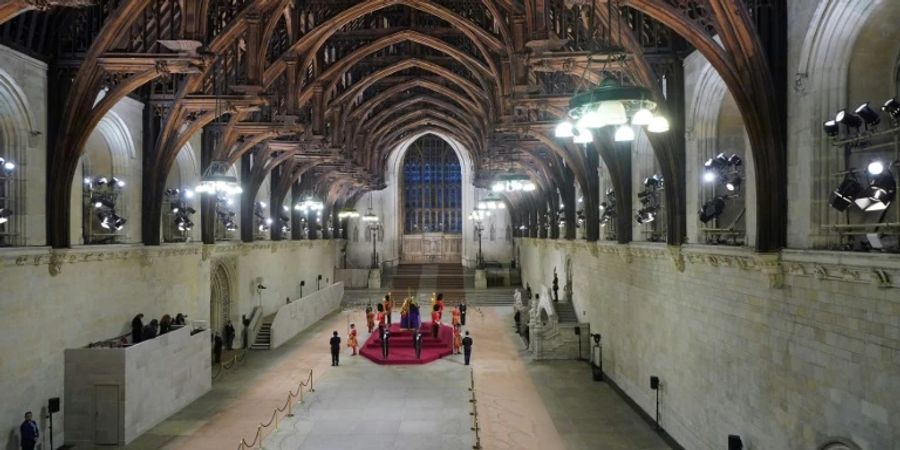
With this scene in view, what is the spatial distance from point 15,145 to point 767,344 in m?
14.1

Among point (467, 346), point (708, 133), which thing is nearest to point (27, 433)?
point (467, 346)

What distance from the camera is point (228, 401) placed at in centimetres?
1769

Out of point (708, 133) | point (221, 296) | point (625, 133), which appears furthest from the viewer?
point (221, 296)

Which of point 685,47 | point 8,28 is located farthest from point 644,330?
point 8,28

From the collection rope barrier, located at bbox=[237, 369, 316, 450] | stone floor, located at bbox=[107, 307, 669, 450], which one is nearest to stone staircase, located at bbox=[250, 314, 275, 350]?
stone floor, located at bbox=[107, 307, 669, 450]

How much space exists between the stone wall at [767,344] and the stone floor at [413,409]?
1.69 meters

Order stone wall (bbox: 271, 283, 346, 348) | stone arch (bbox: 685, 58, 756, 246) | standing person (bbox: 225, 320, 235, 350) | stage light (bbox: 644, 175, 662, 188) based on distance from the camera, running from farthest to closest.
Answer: stone wall (bbox: 271, 283, 346, 348)
standing person (bbox: 225, 320, 235, 350)
stage light (bbox: 644, 175, 662, 188)
stone arch (bbox: 685, 58, 756, 246)

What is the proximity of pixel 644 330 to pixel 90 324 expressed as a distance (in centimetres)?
1320

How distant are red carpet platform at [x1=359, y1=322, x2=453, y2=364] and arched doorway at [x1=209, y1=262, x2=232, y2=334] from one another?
5762 mm

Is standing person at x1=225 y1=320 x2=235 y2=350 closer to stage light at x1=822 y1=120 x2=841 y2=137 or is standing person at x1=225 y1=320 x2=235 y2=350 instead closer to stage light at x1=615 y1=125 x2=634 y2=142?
stage light at x1=615 y1=125 x2=634 y2=142

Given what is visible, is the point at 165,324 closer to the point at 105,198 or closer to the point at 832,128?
the point at 105,198

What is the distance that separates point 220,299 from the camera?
25609 mm

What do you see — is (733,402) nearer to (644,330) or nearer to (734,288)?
(734,288)

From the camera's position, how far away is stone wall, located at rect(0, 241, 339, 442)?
40.4 ft
